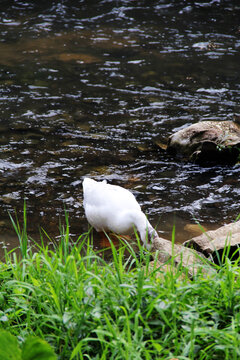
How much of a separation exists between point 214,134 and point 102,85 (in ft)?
8.57

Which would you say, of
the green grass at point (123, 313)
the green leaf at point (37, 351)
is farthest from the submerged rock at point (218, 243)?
the green leaf at point (37, 351)

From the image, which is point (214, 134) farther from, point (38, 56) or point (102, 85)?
point (38, 56)

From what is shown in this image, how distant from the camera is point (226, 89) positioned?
787 centimetres

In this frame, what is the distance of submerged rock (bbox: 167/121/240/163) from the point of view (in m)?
5.96

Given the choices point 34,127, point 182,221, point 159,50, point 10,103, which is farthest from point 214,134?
point 159,50

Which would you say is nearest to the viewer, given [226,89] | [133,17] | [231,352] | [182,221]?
[231,352]

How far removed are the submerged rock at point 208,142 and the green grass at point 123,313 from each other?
11.0 feet

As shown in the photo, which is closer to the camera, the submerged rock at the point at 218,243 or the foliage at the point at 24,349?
the foliage at the point at 24,349

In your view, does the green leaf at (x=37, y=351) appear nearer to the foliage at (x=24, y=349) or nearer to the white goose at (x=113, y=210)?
the foliage at (x=24, y=349)

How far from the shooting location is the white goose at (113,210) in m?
4.28

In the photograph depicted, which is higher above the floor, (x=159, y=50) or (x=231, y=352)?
(x=231, y=352)

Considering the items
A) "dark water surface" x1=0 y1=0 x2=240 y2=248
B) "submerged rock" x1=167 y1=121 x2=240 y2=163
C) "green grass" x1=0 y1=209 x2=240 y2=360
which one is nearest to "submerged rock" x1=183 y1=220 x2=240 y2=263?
"dark water surface" x1=0 y1=0 x2=240 y2=248

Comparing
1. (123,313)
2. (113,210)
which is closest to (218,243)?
(113,210)

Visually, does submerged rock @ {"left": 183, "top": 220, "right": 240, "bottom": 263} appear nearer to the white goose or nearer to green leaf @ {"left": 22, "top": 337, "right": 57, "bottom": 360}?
the white goose
